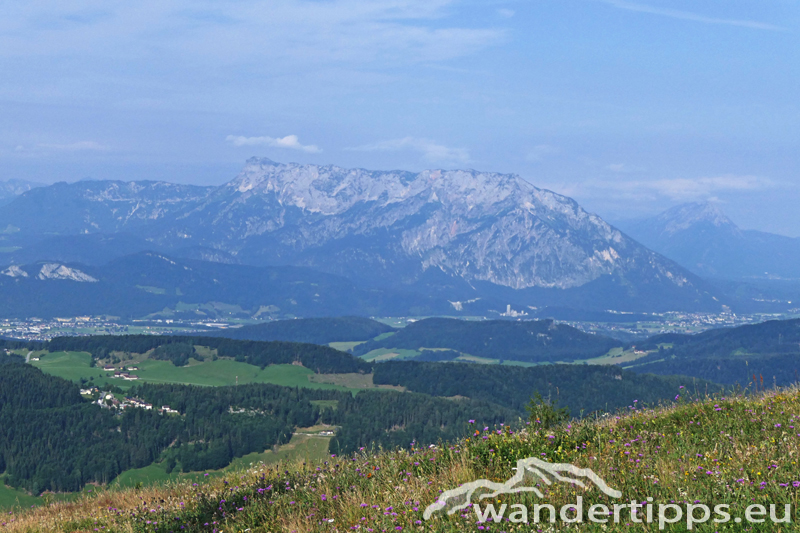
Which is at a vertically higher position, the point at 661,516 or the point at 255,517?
the point at 661,516

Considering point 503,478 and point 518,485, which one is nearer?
point 518,485

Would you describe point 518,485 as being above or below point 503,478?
above

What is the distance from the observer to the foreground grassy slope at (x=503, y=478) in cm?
1091

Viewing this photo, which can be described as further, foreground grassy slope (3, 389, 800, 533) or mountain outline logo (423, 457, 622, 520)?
mountain outline logo (423, 457, 622, 520)

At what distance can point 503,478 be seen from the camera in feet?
41.8

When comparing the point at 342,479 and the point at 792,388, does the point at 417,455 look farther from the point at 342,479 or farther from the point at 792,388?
the point at 792,388

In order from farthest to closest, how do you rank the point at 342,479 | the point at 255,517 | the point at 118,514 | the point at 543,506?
the point at 118,514, the point at 342,479, the point at 255,517, the point at 543,506

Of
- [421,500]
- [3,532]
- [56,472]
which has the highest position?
[421,500]

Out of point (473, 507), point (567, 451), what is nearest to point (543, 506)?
point (473, 507)

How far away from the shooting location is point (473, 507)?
36.8ft

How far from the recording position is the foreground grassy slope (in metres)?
10.9

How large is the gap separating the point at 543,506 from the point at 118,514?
10.2 metres

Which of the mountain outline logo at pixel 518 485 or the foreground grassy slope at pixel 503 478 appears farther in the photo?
the mountain outline logo at pixel 518 485

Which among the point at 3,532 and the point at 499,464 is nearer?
the point at 499,464
